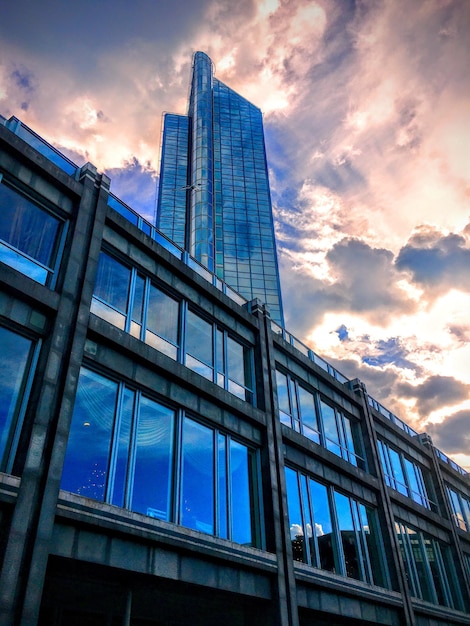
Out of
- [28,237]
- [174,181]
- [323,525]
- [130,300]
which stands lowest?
[323,525]

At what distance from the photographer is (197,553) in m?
13.8

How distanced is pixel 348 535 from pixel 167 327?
12.0 metres

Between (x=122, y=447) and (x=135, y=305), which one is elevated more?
(x=135, y=305)

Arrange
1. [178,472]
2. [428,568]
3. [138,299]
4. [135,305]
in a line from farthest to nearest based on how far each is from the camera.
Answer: [428,568] < [138,299] < [135,305] < [178,472]

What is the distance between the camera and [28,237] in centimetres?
1348

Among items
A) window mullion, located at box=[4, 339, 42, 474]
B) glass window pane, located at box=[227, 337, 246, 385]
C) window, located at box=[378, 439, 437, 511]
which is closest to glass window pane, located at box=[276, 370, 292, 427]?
glass window pane, located at box=[227, 337, 246, 385]

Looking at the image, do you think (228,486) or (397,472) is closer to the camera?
(228,486)

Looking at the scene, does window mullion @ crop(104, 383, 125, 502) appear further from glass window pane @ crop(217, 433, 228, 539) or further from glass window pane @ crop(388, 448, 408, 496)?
glass window pane @ crop(388, 448, 408, 496)

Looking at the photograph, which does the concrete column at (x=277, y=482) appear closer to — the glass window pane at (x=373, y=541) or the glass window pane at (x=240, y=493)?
the glass window pane at (x=240, y=493)

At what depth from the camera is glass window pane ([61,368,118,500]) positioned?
12.1 meters

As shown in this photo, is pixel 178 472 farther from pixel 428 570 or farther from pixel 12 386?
pixel 428 570

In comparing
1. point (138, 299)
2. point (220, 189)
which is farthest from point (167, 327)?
point (220, 189)

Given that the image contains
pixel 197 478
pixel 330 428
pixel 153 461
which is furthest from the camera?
pixel 330 428

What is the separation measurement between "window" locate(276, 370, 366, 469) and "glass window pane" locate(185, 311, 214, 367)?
445cm
